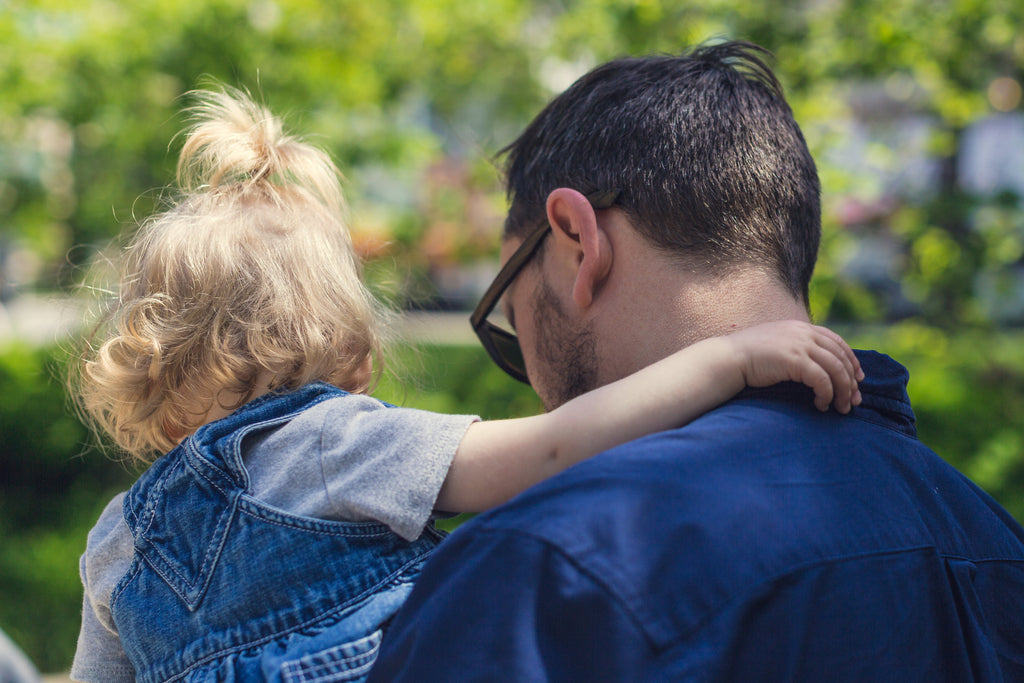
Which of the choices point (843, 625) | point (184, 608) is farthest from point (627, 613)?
point (184, 608)

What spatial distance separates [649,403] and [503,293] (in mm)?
609

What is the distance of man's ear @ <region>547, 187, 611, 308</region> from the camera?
1655 millimetres

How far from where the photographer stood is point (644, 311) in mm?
1620

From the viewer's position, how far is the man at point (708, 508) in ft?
3.40

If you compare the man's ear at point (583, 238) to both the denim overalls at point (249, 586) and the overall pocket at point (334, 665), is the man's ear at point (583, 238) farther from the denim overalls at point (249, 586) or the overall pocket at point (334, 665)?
the overall pocket at point (334, 665)

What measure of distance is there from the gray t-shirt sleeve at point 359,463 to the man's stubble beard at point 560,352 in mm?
294

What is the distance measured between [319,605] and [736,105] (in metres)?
1.24

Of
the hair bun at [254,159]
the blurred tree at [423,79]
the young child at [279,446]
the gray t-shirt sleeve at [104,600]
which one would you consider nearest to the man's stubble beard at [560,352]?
the young child at [279,446]

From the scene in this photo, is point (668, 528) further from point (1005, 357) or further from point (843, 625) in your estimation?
point (1005, 357)

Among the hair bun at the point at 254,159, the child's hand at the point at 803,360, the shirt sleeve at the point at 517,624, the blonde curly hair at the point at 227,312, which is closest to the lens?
the shirt sleeve at the point at 517,624

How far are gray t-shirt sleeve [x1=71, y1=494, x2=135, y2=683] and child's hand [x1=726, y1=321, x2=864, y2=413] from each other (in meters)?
1.22

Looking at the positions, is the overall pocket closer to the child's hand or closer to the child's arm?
the child's arm

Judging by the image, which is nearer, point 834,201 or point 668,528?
point 668,528

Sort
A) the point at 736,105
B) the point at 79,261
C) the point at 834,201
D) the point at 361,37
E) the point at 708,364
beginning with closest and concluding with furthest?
the point at 708,364 → the point at 736,105 → the point at 834,201 → the point at 361,37 → the point at 79,261
